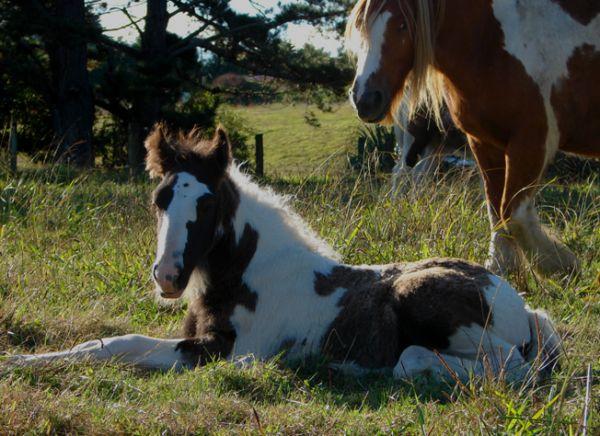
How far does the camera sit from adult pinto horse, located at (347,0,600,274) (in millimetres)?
5844

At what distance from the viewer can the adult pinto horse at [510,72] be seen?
5.84m

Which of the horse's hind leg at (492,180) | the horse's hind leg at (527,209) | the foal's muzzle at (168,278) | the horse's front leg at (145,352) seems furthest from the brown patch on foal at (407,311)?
the horse's hind leg at (492,180)

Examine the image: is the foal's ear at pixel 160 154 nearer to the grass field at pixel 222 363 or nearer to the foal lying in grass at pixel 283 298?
the foal lying in grass at pixel 283 298

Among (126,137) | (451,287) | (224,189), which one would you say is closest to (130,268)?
(224,189)


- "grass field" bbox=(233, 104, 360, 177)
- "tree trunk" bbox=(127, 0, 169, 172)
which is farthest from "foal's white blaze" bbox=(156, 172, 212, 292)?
"tree trunk" bbox=(127, 0, 169, 172)

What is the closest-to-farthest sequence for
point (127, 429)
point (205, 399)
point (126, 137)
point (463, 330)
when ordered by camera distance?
point (127, 429) → point (205, 399) → point (463, 330) → point (126, 137)

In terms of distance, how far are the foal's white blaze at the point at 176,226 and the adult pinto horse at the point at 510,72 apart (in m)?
1.63

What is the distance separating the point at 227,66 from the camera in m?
20.7

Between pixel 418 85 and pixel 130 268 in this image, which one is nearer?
pixel 418 85

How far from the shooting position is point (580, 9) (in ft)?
20.3

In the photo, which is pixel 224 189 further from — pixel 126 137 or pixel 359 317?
pixel 126 137

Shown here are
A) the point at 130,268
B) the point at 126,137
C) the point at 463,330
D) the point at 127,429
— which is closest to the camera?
the point at 127,429

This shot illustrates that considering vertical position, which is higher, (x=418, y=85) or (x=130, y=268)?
(x=418, y=85)

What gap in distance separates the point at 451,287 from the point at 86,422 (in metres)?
2.09
